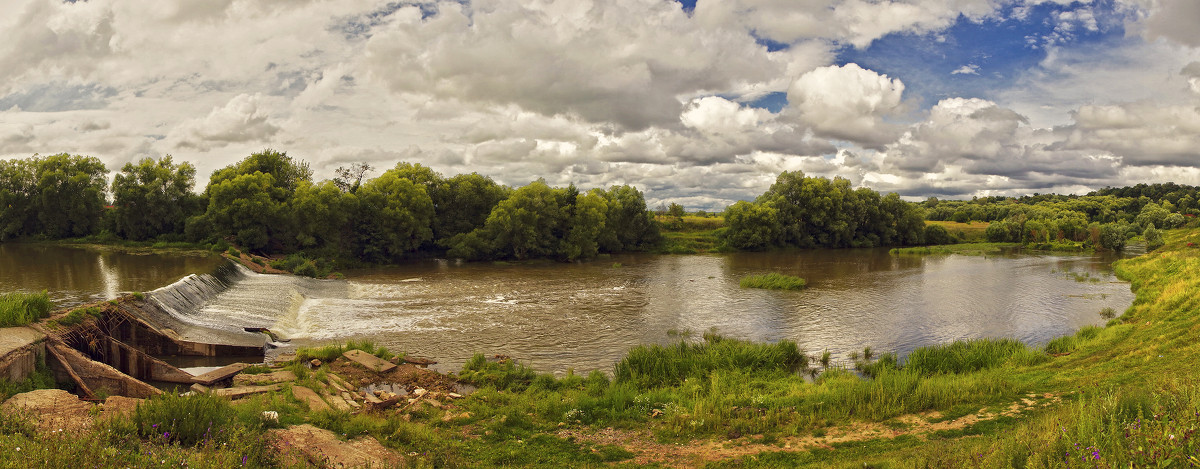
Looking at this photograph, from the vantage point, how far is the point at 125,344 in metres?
15.1

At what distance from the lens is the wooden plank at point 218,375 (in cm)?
1364

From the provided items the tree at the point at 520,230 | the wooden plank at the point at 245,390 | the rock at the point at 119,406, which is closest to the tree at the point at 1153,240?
the tree at the point at 520,230

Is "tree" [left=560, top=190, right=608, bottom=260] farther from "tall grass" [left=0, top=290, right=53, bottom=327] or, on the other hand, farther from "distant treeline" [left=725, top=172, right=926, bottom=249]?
"tall grass" [left=0, top=290, right=53, bottom=327]

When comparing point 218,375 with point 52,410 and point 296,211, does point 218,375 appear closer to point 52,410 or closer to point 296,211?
point 52,410

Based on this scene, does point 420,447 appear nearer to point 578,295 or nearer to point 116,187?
point 578,295

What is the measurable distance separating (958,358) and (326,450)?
16.0 m

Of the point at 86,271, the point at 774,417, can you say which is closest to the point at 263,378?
the point at 774,417

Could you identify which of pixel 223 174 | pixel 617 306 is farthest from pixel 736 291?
pixel 223 174

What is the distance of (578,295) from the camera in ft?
109

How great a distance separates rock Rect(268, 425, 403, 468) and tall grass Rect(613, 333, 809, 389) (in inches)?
294

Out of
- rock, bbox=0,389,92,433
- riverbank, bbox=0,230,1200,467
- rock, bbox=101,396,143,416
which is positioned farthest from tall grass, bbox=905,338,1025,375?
rock, bbox=0,389,92,433

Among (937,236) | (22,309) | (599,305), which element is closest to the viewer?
(22,309)

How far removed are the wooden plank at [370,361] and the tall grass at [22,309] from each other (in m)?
6.95

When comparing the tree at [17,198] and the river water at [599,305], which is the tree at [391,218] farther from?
the tree at [17,198]
